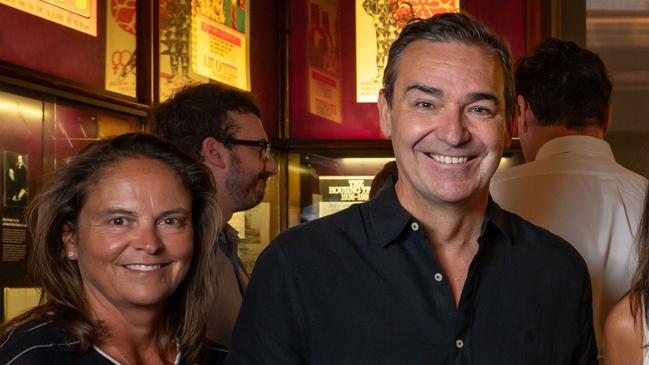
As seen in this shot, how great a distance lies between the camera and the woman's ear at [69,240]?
2318 millimetres

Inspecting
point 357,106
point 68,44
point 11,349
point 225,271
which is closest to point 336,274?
point 11,349

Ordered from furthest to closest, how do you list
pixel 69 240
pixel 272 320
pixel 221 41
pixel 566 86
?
pixel 221 41
pixel 566 86
pixel 69 240
pixel 272 320

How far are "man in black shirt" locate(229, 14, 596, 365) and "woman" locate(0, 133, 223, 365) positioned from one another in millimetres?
279

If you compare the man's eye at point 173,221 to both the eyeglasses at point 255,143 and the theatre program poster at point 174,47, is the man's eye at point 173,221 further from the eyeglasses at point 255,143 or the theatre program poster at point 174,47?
the theatre program poster at point 174,47

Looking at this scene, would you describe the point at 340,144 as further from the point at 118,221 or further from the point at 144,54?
the point at 118,221

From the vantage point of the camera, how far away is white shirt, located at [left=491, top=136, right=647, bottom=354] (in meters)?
2.90

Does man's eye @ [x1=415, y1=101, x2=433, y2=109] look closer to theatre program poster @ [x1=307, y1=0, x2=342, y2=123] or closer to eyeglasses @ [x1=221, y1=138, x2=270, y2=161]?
eyeglasses @ [x1=221, y1=138, x2=270, y2=161]

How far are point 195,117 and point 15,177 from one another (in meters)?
0.94

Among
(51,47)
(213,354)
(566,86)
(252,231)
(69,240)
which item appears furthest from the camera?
(252,231)

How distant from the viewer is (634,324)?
2123 millimetres

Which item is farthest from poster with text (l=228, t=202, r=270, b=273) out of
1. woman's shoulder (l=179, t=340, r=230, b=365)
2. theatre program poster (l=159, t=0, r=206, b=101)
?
woman's shoulder (l=179, t=340, r=230, b=365)

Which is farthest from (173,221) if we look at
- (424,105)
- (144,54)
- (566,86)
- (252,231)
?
(252,231)

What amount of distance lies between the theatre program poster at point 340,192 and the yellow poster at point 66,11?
2222 millimetres

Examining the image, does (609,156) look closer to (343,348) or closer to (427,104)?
(427,104)
